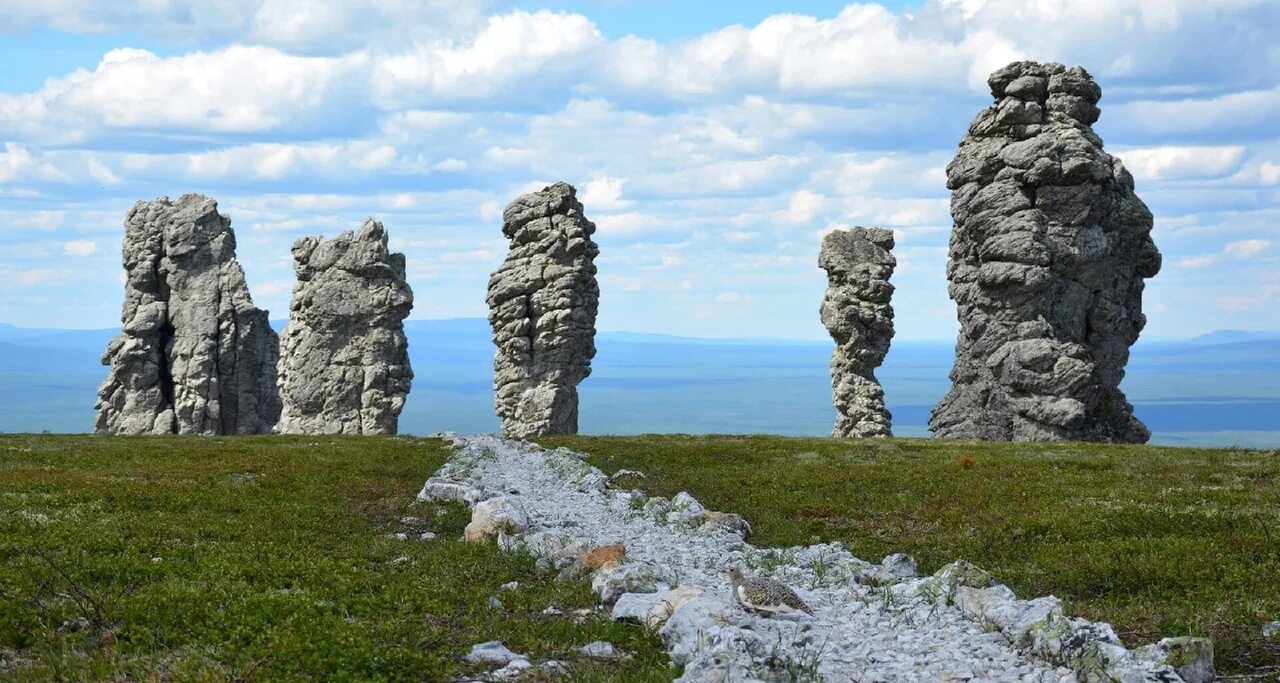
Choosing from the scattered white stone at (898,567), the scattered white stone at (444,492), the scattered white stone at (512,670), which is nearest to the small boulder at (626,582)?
the scattered white stone at (512,670)

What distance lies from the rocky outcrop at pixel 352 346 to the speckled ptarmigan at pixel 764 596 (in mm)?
66023

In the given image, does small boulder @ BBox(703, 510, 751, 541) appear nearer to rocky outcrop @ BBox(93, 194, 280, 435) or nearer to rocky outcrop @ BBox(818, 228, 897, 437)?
rocky outcrop @ BBox(818, 228, 897, 437)

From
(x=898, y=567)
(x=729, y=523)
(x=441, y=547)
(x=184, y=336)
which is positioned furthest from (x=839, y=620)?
(x=184, y=336)

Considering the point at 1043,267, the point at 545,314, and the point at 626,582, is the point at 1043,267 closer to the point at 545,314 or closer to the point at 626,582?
the point at 545,314

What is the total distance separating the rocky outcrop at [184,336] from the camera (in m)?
91.9

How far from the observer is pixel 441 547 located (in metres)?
27.0

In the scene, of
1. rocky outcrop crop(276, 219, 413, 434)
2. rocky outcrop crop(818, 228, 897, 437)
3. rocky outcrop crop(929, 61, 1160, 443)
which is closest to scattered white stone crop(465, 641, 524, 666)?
rocky outcrop crop(929, 61, 1160, 443)

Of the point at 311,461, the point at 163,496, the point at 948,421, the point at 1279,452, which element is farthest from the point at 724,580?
the point at 948,421

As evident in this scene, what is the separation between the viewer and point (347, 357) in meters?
84.0

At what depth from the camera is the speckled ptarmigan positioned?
62.5 feet

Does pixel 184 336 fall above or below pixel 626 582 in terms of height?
above

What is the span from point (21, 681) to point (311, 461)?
103 feet

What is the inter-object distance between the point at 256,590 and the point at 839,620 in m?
9.45

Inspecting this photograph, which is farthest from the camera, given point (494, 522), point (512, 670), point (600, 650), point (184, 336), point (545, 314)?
point (184, 336)
